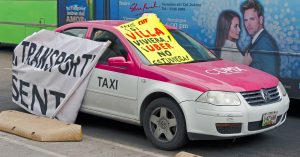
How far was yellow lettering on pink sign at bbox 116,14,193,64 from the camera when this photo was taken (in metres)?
6.96

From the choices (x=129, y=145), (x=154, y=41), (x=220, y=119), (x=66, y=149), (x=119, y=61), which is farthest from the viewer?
(x=154, y=41)

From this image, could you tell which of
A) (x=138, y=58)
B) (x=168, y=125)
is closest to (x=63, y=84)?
(x=138, y=58)

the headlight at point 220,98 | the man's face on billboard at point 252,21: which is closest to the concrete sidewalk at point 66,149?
the headlight at point 220,98

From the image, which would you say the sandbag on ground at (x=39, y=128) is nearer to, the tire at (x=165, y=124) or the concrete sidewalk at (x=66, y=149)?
the concrete sidewalk at (x=66, y=149)

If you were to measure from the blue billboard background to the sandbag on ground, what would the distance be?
3.67m

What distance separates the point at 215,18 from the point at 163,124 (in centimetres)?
366

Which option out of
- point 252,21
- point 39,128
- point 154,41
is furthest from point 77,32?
point 252,21

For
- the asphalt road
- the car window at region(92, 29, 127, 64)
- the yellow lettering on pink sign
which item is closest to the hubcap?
the asphalt road

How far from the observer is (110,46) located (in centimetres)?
730

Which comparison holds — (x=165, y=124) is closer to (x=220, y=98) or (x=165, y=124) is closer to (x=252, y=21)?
(x=220, y=98)

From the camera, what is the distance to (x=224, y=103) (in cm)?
600

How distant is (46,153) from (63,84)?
1.58m

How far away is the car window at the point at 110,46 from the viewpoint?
7137 millimetres

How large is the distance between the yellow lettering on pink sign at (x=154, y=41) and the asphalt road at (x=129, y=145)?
3.64ft
